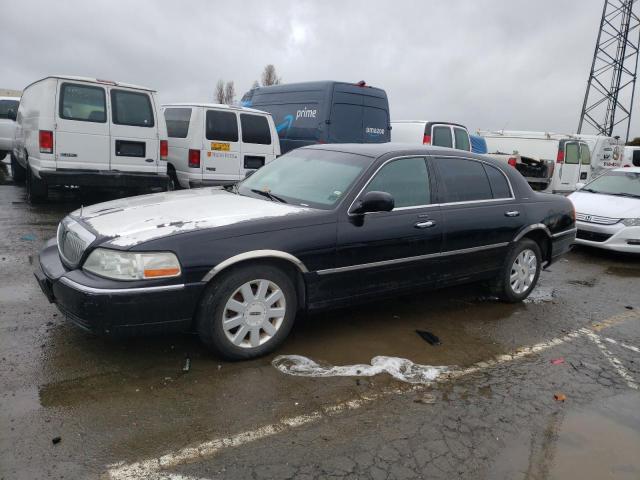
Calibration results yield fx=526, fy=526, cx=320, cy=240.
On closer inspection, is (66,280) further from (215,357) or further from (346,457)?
(346,457)

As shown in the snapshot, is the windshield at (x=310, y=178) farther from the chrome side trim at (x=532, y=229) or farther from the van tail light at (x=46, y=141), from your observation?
the van tail light at (x=46, y=141)

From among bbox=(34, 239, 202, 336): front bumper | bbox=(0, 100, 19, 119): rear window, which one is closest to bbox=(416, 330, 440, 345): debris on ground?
bbox=(34, 239, 202, 336): front bumper

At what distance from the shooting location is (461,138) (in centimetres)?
1321

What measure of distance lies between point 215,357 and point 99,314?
2.87ft

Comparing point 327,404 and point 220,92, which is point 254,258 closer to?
point 327,404

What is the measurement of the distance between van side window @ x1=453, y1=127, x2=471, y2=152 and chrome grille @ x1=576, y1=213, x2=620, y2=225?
16.0ft

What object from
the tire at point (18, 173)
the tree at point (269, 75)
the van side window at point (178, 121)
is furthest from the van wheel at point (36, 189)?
the tree at point (269, 75)

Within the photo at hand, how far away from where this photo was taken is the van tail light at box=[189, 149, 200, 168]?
9281mm

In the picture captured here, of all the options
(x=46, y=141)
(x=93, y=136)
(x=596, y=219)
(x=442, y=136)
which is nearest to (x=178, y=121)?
(x=93, y=136)

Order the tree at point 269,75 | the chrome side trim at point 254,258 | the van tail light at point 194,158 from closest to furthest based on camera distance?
the chrome side trim at point 254,258 < the van tail light at point 194,158 < the tree at point 269,75

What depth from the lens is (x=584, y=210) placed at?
8586 mm

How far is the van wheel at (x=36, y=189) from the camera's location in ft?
28.7

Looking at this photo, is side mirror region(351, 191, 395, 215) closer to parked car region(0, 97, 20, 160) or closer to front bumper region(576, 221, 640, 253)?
front bumper region(576, 221, 640, 253)

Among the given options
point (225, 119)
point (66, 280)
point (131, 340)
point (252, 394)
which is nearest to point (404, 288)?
point (252, 394)
